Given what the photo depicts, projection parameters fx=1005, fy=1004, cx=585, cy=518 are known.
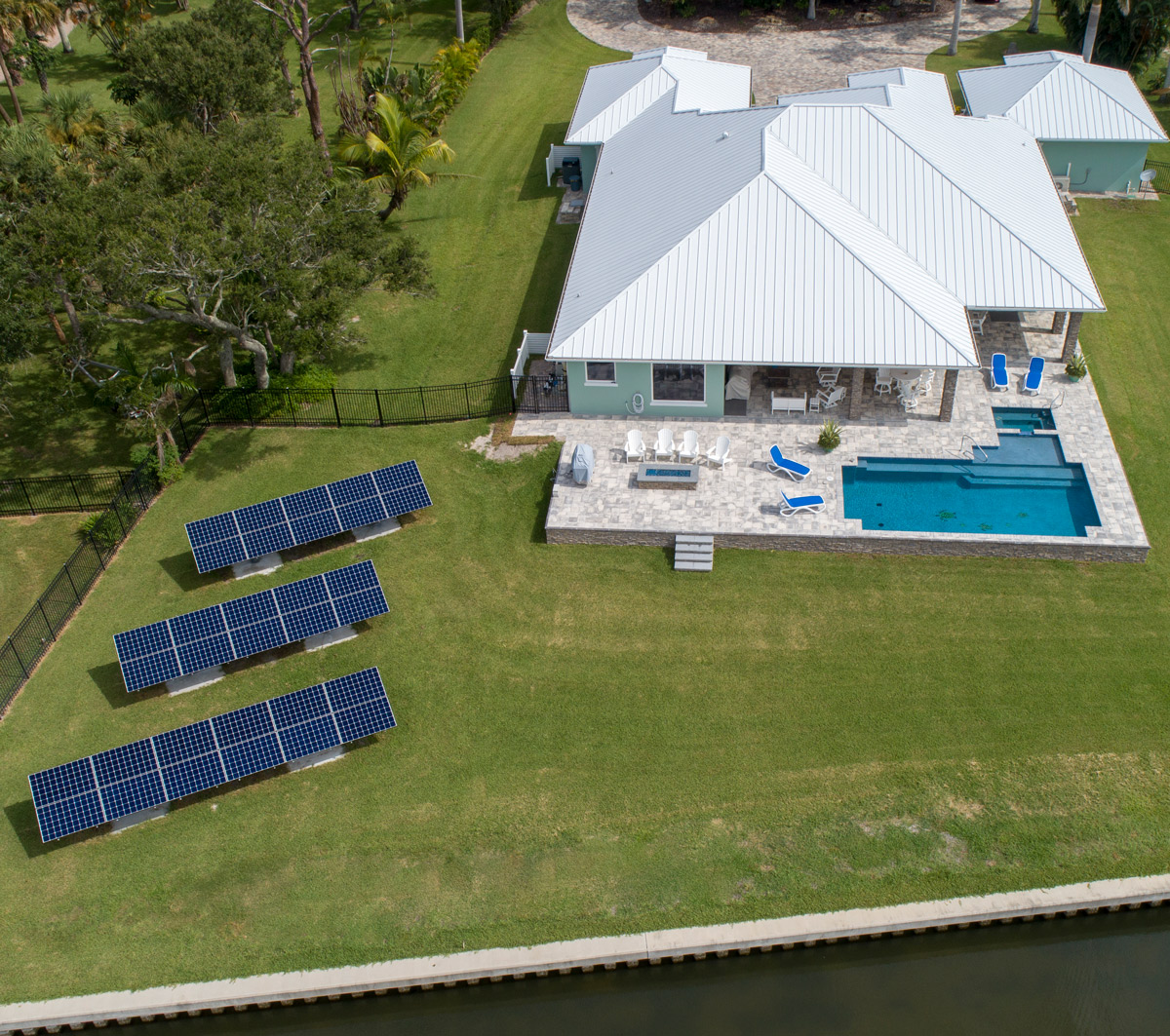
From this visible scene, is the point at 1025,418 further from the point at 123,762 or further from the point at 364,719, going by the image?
the point at 123,762

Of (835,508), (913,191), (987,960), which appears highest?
(913,191)

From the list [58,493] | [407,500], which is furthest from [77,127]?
[407,500]

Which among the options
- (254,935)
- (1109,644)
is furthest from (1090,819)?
(254,935)

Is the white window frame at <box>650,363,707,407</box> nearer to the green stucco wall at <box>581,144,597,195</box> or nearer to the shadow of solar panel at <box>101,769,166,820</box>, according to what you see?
the green stucco wall at <box>581,144,597,195</box>

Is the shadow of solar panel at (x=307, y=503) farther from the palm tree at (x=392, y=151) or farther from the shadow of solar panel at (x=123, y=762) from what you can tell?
the palm tree at (x=392, y=151)

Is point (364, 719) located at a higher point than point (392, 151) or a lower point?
lower

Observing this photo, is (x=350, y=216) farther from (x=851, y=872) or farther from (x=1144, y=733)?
(x=1144, y=733)
